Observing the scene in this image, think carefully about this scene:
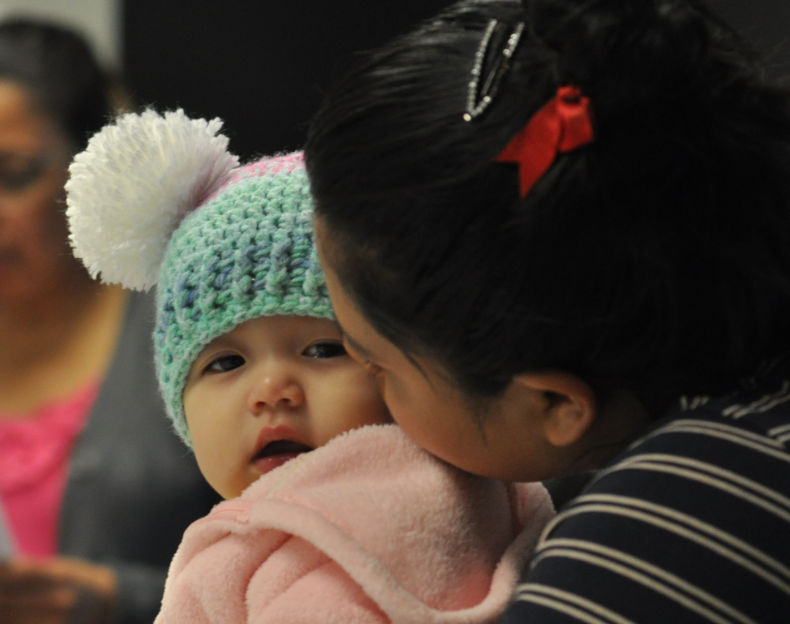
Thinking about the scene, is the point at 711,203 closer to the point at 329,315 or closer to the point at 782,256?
the point at 782,256

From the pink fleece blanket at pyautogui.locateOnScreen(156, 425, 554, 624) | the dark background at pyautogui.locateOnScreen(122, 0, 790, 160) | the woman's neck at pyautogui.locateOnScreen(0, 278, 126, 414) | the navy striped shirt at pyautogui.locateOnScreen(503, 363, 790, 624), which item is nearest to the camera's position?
the navy striped shirt at pyautogui.locateOnScreen(503, 363, 790, 624)

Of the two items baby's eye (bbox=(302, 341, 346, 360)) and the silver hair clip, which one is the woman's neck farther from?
the silver hair clip

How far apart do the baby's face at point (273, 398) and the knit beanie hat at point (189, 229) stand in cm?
2

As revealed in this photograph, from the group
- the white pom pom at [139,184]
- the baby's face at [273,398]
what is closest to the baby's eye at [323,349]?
the baby's face at [273,398]

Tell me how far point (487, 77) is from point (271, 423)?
1.07ft

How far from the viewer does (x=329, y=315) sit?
793mm

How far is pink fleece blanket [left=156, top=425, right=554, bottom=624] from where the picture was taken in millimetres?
634

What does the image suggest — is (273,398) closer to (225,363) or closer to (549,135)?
(225,363)

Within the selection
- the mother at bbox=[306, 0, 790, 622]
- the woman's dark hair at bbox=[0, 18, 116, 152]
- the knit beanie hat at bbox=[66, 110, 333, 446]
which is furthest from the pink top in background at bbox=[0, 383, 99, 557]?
the mother at bbox=[306, 0, 790, 622]

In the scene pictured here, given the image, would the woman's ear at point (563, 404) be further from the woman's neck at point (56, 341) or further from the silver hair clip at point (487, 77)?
the woman's neck at point (56, 341)

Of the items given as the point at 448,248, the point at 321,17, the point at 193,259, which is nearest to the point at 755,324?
the point at 448,248

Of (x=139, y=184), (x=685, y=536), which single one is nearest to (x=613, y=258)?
(x=685, y=536)

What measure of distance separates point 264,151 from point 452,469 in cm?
64

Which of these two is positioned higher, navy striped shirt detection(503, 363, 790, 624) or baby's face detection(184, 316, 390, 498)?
navy striped shirt detection(503, 363, 790, 624)
